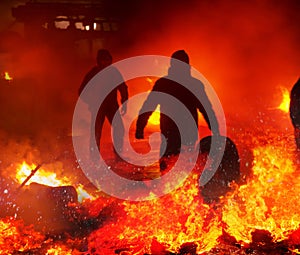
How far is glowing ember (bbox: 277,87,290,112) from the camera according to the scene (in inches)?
553

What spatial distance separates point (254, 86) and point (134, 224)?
1228 cm

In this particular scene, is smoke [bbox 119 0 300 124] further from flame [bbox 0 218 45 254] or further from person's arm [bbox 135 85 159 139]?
flame [bbox 0 218 45 254]

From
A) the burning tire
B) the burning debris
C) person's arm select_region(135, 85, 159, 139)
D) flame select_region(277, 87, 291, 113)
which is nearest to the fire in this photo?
the burning debris

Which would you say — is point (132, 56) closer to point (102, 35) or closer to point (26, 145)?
point (102, 35)

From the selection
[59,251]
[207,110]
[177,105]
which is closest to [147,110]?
[177,105]

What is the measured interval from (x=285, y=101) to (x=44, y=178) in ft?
34.5

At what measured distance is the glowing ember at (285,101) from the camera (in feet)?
46.1

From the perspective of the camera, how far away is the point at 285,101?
1455 centimetres

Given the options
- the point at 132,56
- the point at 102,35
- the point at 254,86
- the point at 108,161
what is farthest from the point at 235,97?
the point at 108,161

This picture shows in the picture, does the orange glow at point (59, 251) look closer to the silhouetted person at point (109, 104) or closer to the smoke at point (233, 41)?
the silhouetted person at point (109, 104)

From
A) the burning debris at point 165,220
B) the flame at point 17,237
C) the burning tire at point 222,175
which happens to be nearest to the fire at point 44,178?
the burning debris at point 165,220

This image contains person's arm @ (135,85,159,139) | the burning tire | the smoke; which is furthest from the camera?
the smoke

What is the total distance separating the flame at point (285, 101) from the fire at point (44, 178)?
30.6 feet

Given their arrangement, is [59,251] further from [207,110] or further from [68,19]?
[68,19]
